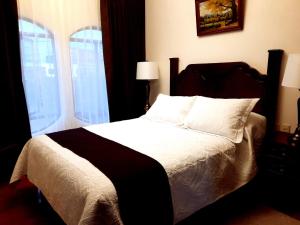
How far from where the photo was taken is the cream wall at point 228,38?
2.23m

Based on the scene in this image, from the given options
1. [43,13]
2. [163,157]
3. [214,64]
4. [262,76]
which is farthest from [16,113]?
[262,76]

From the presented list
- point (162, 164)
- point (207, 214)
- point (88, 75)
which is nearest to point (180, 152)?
point (162, 164)

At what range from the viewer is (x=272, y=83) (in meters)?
2.28

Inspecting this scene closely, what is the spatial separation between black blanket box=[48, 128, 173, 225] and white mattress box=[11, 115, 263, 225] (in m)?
0.05

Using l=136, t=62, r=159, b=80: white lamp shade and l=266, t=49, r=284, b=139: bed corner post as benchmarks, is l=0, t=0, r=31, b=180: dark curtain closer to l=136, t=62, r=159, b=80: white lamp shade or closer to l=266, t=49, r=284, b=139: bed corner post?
l=136, t=62, r=159, b=80: white lamp shade

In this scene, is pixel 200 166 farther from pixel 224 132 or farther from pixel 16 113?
pixel 16 113

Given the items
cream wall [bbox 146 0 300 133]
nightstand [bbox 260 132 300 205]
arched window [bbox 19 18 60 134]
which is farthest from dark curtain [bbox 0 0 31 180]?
nightstand [bbox 260 132 300 205]

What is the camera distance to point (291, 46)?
2191mm

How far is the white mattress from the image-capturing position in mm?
1305

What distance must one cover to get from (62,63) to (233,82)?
217cm

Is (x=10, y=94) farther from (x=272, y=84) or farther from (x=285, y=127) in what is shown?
(x=285, y=127)

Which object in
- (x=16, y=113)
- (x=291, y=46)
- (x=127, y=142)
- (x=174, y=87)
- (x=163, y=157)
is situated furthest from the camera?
(x=174, y=87)

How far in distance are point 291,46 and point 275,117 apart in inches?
27.5

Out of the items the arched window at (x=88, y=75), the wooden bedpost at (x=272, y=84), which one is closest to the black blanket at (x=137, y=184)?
the wooden bedpost at (x=272, y=84)
